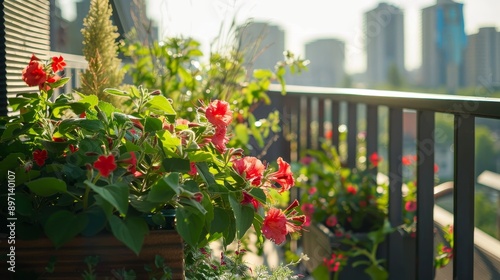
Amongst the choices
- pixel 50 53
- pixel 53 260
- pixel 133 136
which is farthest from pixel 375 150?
pixel 53 260

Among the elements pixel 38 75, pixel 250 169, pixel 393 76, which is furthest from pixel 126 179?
pixel 393 76

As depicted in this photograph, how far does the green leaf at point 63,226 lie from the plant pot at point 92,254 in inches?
2.9

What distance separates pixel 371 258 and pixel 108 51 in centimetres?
151

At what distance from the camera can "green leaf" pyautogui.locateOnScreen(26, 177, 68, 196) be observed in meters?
1.05

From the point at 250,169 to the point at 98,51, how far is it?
82 cm

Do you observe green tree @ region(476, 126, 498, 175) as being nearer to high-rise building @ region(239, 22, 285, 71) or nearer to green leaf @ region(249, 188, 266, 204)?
high-rise building @ region(239, 22, 285, 71)

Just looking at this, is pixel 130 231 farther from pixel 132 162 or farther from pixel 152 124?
pixel 152 124

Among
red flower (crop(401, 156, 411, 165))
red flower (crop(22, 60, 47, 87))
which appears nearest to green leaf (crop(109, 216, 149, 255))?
red flower (crop(22, 60, 47, 87))

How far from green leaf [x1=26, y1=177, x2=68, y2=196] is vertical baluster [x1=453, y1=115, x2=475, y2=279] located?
1.15 metres

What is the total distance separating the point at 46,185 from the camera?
105cm

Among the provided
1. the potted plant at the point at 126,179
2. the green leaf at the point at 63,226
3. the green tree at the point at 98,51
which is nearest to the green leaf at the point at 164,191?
the potted plant at the point at 126,179

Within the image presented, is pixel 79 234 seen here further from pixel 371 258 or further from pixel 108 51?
pixel 371 258

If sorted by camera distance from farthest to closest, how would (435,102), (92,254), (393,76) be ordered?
(393,76) → (435,102) → (92,254)

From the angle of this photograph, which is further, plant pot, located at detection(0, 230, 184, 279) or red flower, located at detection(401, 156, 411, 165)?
red flower, located at detection(401, 156, 411, 165)
